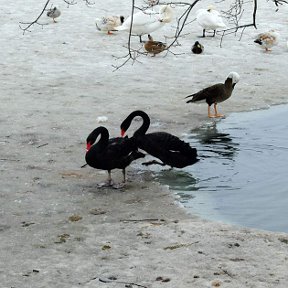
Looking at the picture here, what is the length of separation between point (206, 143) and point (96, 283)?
206 inches

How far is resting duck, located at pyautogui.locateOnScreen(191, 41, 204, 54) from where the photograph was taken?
1767cm

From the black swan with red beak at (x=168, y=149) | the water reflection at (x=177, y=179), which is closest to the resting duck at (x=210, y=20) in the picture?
the black swan with red beak at (x=168, y=149)

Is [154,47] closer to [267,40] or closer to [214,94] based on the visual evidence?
[267,40]

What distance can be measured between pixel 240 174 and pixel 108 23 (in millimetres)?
11311

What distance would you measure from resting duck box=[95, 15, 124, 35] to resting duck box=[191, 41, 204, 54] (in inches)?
123

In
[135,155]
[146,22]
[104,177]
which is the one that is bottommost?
[104,177]

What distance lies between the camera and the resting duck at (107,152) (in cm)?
893

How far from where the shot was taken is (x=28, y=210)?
8.11 meters

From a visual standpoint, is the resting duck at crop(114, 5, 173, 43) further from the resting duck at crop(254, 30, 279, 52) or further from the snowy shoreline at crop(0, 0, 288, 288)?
the resting duck at crop(254, 30, 279, 52)

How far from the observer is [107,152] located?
29.6 feet

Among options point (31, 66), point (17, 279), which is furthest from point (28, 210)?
point (31, 66)

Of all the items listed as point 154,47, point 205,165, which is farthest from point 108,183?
point 154,47

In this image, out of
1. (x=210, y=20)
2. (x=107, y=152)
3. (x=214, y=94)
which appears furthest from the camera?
(x=210, y=20)

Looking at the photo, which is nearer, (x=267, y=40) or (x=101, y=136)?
(x=101, y=136)
